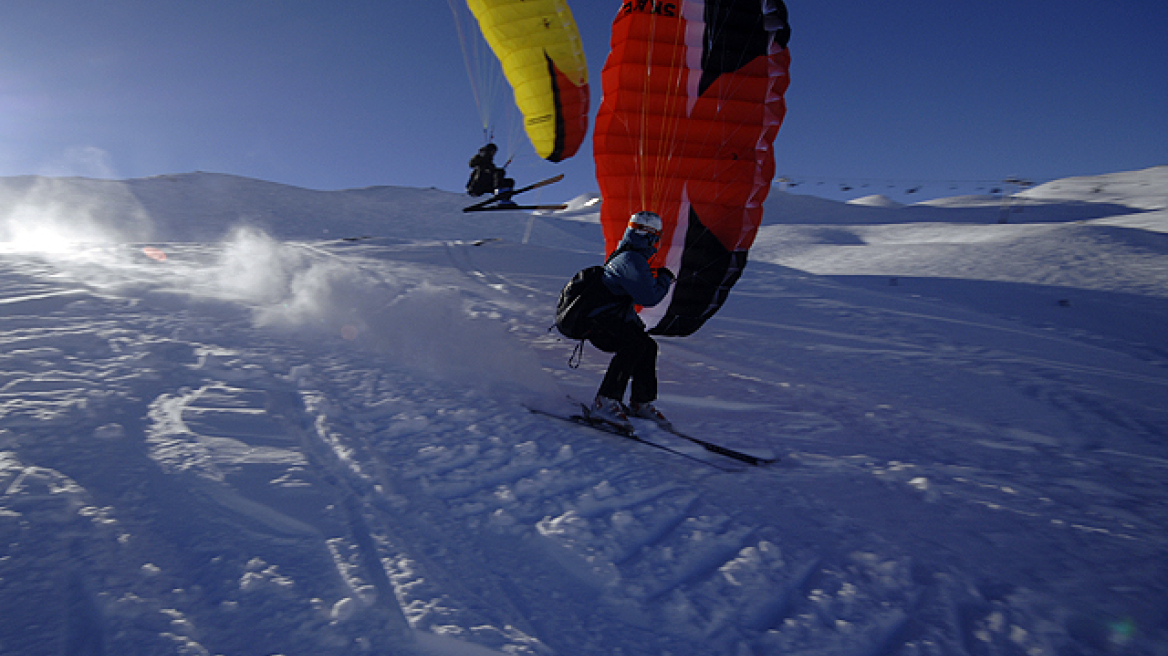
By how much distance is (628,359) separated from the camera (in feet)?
14.2

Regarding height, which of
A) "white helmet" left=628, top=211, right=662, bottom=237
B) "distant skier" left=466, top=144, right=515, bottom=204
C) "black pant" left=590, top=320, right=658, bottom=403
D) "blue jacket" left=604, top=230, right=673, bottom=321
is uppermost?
"distant skier" left=466, top=144, right=515, bottom=204

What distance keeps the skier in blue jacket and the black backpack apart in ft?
0.18

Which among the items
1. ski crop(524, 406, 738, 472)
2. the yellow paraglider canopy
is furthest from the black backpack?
the yellow paraglider canopy

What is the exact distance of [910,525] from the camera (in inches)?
108

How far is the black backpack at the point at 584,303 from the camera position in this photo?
4273mm

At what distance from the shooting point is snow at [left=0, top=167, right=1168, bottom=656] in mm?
1928

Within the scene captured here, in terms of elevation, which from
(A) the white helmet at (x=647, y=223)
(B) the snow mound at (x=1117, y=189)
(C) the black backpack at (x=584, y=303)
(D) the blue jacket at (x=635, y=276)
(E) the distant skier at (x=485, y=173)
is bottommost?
(C) the black backpack at (x=584, y=303)

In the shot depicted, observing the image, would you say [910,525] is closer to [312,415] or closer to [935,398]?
[935,398]

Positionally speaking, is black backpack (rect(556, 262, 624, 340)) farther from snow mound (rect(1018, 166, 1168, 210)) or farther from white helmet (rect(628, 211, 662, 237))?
snow mound (rect(1018, 166, 1168, 210))

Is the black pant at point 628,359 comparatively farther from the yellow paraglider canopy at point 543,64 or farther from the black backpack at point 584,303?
the yellow paraglider canopy at point 543,64

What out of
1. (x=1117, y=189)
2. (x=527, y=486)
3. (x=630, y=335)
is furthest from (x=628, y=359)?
(x=1117, y=189)

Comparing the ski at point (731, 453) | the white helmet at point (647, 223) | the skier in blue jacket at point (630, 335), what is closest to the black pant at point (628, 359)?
the skier in blue jacket at point (630, 335)

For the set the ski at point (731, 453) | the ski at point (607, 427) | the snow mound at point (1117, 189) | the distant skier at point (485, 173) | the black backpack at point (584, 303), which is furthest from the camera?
the snow mound at point (1117, 189)

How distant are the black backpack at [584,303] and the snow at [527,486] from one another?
31.0 inches
